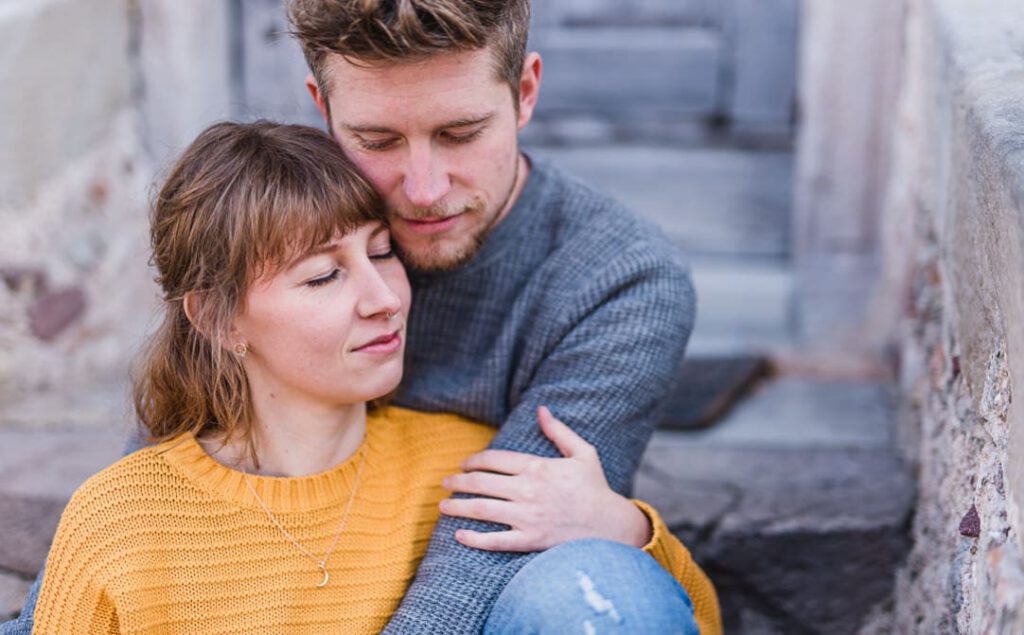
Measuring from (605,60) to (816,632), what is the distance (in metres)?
1.98

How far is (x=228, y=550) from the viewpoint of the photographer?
5.35 ft

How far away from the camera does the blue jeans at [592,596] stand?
1.42 m

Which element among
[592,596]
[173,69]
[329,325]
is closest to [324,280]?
[329,325]

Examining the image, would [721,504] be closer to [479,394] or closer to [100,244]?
[479,394]

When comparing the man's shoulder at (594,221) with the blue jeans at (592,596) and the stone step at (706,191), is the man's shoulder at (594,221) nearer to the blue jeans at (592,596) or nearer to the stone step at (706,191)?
the blue jeans at (592,596)

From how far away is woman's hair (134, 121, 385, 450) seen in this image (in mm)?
1645

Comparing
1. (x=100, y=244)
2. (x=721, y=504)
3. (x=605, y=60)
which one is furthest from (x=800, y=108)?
(x=100, y=244)

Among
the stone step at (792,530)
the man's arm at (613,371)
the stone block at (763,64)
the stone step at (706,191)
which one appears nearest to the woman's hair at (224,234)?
the man's arm at (613,371)

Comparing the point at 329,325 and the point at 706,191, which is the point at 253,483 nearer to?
the point at 329,325

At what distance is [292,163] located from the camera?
1695 mm

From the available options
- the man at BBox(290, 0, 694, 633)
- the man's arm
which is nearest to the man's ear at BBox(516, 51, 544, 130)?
the man at BBox(290, 0, 694, 633)

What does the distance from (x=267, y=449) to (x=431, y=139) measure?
1.73 ft

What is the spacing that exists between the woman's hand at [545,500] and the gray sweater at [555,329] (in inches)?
1.0

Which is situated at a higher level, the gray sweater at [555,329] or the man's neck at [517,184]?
the man's neck at [517,184]
